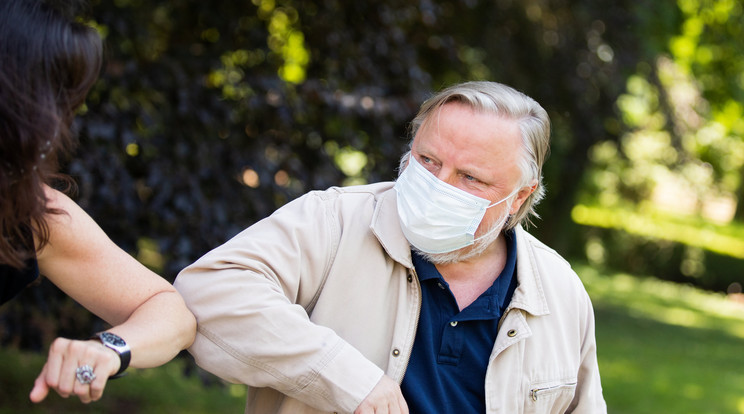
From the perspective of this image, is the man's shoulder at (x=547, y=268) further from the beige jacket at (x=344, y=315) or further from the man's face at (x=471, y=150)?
the man's face at (x=471, y=150)

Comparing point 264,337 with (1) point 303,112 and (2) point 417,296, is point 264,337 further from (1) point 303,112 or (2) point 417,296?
(1) point 303,112

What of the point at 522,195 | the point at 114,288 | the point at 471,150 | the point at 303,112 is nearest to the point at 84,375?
the point at 114,288

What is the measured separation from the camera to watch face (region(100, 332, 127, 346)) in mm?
1792

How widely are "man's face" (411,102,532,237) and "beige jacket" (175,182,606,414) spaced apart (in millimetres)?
196

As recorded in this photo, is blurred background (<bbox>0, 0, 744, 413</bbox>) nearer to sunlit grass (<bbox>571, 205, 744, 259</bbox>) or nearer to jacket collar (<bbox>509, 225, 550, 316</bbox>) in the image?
jacket collar (<bbox>509, 225, 550, 316</bbox>)

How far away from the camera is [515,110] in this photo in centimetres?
236

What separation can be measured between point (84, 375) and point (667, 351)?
30.0 ft

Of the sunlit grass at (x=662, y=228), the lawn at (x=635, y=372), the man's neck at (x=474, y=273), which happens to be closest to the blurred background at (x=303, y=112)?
the lawn at (x=635, y=372)

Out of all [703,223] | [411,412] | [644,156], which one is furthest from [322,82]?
[703,223]

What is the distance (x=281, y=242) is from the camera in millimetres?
2180

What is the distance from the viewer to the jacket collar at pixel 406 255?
7.55 feet

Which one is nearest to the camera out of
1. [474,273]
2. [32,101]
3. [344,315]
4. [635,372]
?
[32,101]

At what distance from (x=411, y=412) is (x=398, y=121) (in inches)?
88.2

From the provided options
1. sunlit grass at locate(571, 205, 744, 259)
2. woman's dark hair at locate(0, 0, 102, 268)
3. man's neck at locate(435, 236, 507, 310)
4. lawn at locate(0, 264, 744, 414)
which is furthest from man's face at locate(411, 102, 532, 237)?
sunlit grass at locate(571, 205, 744, 259)
